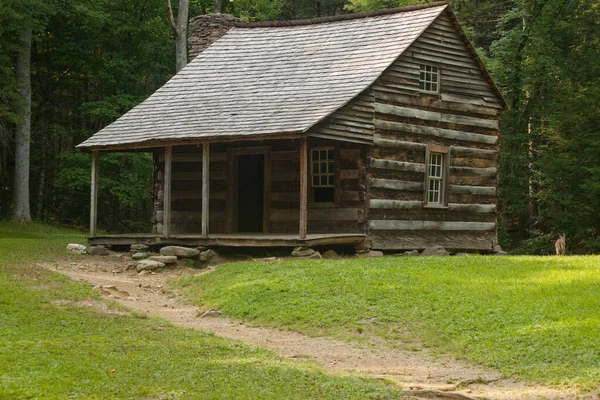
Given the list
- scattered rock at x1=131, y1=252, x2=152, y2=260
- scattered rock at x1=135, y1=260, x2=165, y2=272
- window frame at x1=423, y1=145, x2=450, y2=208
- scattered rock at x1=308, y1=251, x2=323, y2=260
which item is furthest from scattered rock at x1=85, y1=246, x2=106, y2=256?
window frame at x1=423, y1=145, x2=450, y2=208

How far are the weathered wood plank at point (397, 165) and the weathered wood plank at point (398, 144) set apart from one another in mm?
455

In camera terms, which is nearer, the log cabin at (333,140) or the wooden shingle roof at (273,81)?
the wooden shingle roof at (273,81)

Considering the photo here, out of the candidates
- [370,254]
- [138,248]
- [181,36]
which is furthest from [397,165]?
[181,36]

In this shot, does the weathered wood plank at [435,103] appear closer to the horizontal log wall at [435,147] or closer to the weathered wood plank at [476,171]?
the horizontal log wall at [435,147]

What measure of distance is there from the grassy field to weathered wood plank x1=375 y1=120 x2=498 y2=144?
11.4 m

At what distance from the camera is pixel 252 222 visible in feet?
84.7

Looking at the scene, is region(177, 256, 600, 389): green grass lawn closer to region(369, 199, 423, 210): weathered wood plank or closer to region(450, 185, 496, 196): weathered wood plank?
region(369, 199, 423, 210): weathered wood plank

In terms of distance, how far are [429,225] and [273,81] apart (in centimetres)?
642

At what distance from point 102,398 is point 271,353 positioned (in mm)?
3517

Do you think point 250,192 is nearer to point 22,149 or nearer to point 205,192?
point 205,192

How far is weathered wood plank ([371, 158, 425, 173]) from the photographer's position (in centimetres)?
2311

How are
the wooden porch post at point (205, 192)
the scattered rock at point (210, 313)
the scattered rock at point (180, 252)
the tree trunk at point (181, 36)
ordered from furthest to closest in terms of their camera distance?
the tree trunk at point (181, 36), the wooden porch post at point (205, 192), the scattered rock at point (180, 252), the scattered rock at point (210, 313)

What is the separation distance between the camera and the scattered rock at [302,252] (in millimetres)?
20734

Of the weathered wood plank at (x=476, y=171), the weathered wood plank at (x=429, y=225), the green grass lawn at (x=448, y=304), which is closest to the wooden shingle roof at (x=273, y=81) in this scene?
the weathered wood plank at (x=429, y=225)
